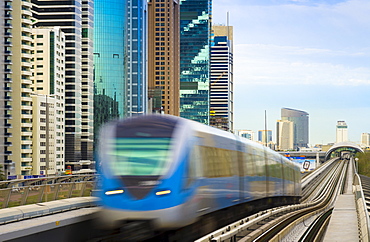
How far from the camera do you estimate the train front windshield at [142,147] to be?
14.6 metres

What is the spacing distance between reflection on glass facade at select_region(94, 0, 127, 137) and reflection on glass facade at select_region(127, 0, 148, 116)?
47.4ft

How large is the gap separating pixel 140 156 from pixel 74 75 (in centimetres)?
13631

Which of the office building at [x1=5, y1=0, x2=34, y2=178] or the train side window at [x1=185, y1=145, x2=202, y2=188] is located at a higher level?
the office building at [x1=5, y1=0, x2=34, y2=178]

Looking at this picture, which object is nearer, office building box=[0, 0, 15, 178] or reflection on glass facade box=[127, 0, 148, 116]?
office building box=[0, 0, 15, 178]

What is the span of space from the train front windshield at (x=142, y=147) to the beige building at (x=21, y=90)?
10892 centimetres

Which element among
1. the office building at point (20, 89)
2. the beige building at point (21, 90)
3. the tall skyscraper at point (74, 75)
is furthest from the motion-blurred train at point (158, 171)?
the tall skyscraper at point (74, 75)

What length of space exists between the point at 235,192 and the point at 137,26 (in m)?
173

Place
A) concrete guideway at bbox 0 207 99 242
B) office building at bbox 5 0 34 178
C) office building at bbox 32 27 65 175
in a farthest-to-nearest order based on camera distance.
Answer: office building at bbox 32 27 65 175 < office building at bbox 5 0 34 178 < concrete guideway at bbox 0 207 99 242

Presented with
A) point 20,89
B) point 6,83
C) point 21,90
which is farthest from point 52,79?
point 6,83

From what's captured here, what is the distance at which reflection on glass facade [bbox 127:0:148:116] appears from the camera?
18712cm

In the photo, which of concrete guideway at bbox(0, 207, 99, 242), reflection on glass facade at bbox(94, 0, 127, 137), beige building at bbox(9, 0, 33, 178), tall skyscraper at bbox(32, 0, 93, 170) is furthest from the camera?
reflection on glass facade at bbox(94, 0, 127, 137)

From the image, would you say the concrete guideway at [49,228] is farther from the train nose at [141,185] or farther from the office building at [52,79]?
the office building at [52,79]

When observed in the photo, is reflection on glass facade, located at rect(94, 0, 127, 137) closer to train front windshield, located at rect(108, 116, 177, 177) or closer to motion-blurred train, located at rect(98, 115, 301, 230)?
motion-blurred train, located at rect(98, 115, 301, 230)

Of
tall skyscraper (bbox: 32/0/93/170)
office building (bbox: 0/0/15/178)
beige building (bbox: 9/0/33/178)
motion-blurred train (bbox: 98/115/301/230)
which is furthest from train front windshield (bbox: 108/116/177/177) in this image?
tall skyscraper (bbox: 32/0/93/170)
